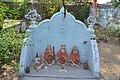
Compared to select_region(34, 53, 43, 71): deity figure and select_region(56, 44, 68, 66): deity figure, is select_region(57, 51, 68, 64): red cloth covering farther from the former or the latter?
select_region(34, 53, 43, 71): deity figure

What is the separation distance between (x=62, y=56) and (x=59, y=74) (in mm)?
602

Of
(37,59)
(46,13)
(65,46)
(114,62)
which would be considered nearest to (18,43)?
(37,59)

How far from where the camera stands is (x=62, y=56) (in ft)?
17.8

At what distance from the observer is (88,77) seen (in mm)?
4836

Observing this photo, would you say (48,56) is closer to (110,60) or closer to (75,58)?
(75,58)

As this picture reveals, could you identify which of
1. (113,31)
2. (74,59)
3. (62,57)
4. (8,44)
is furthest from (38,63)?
(113,31)

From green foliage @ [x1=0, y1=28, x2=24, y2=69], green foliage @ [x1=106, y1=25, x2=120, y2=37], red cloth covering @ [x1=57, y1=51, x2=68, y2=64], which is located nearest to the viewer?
green foliage @ [x1=0, y1=28, x2=24, y2=69]

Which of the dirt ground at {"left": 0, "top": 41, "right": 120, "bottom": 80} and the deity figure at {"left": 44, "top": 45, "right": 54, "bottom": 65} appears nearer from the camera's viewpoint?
the dirt ground at {"left": 0, "top": 41, "right": 120, "bottom": 80}

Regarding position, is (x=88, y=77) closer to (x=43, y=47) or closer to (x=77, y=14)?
(x=43, y=47)

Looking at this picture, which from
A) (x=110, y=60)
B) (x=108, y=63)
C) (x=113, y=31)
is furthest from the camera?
(x=113, y=31)

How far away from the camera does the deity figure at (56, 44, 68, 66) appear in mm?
5414

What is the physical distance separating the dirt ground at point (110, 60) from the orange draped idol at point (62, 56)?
84cm

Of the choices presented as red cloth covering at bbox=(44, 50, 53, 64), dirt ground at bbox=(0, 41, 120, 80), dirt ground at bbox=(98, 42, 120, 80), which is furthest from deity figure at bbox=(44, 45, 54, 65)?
dirt ground at bbox=(98, 42, 120, 80)

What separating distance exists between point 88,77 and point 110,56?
5.96 ft
